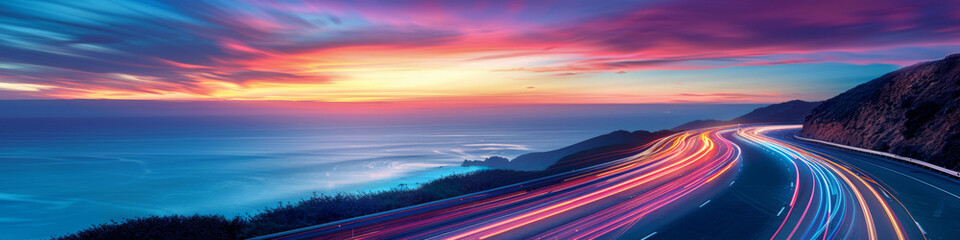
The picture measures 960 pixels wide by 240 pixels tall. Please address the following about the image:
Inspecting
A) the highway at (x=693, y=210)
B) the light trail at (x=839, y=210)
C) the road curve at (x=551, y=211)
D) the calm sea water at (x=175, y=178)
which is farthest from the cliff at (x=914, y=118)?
the calm sea water at (x=175, y=178)

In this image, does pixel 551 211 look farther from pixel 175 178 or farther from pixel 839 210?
pixel 175 178

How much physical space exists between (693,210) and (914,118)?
109ft

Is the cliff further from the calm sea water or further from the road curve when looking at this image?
the calm sea water

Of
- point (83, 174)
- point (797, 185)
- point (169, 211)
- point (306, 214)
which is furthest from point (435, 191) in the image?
point (83, 174)

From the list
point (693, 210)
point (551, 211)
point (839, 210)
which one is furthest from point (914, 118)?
point (551, 211)

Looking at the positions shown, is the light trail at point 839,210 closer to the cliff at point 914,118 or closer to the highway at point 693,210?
the highway at point 693,210

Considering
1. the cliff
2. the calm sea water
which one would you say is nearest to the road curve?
the cliff

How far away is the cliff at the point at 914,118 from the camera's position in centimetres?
2919

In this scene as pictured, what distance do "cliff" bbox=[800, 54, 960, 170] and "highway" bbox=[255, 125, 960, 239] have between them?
572 cm

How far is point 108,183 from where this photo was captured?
8394 cm

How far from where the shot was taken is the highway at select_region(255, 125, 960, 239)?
1291cm

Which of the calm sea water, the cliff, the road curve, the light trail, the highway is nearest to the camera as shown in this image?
the light trail

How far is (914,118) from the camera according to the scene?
34.7m

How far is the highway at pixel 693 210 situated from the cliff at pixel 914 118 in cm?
572
